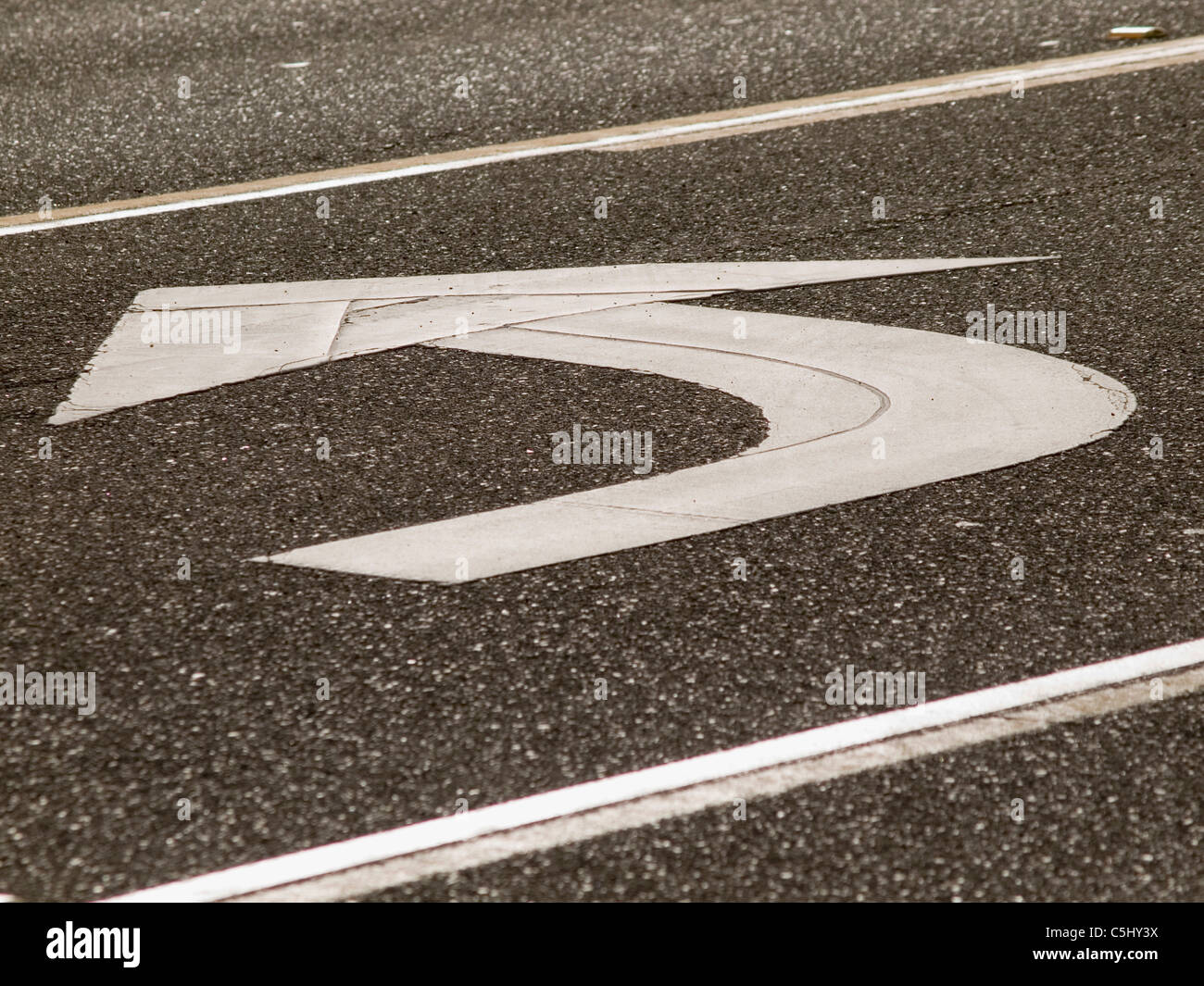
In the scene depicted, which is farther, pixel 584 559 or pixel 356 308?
pixel 356 308

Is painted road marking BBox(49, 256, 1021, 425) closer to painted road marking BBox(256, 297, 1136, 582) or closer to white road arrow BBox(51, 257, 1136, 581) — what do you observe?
white road arrow BBox(51, 257, 1136, 581)

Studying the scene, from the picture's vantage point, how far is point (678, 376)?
5.18 m

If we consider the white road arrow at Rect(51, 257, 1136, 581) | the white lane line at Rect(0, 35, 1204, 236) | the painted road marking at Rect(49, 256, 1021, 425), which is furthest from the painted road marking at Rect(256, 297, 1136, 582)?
the white lane line at Rect(0, 35, 1204, 236)

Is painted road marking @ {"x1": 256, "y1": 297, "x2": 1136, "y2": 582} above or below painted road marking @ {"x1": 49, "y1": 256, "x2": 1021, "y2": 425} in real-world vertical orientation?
below

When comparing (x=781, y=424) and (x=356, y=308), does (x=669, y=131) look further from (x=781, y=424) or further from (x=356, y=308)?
(x=781, y=424)

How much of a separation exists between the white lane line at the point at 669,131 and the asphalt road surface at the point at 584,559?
0.13 meters

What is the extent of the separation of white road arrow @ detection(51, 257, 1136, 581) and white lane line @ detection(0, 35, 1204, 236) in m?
1.11

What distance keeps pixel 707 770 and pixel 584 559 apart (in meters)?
0.95

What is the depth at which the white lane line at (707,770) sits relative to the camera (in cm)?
287

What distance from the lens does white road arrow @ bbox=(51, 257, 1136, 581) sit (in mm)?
4160

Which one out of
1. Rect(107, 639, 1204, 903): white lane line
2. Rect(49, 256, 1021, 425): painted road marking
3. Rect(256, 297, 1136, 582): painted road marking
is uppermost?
Rect(49, 256, 1021, 425): painted road marking

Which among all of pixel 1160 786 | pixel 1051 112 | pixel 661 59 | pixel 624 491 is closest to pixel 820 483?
pixel 624 491

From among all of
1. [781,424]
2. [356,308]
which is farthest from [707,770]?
[356,308]
